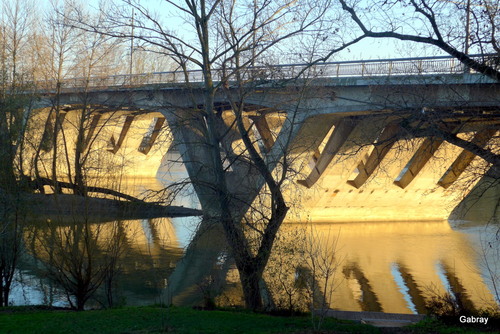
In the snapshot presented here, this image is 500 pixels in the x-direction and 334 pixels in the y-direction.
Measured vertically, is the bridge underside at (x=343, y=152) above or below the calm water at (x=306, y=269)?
above

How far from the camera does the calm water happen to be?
12227 mm

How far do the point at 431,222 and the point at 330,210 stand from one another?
5.46 m

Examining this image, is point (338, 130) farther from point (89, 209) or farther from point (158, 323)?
point (158, 323)

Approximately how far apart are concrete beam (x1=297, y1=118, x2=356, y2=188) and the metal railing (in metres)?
3.32

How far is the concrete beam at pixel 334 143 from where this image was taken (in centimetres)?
2342

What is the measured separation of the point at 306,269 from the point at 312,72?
17.0ft

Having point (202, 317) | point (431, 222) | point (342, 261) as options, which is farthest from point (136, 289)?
point (431, 222)

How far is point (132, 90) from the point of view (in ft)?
73.0

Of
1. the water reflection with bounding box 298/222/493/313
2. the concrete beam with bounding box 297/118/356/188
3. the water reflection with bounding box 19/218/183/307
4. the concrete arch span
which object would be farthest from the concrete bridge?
Answer: the water reflection with bounding box 19/218/183/307

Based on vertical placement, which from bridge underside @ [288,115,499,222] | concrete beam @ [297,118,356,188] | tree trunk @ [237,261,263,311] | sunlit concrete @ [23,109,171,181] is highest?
sunlit concrete @ [23,109,171,181]

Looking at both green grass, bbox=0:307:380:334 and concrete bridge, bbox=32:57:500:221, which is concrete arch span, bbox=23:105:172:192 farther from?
green grass, bbox=0:307:380:334

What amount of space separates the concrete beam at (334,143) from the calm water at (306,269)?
267 centimetres

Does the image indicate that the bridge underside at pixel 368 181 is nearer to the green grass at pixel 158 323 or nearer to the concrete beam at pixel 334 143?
the concrete beam at pixel 334 143

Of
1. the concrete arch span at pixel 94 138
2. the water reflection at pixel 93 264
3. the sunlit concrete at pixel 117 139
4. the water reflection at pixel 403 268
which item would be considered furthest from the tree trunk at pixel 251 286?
the sunlit concrete at pixel 117 139
